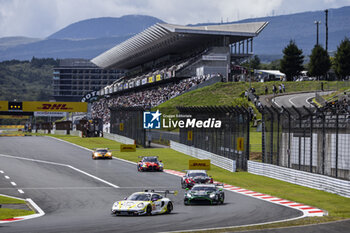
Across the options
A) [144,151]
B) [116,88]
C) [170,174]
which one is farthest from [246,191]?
[116,88]

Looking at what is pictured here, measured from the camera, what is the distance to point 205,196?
2497 cm

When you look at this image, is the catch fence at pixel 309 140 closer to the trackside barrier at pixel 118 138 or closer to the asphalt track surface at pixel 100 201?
the asphalt track surface at pixel 100 201

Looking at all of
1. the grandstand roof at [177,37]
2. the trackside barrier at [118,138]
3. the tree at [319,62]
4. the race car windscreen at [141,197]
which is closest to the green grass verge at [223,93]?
the trackside barrier at [118,138]

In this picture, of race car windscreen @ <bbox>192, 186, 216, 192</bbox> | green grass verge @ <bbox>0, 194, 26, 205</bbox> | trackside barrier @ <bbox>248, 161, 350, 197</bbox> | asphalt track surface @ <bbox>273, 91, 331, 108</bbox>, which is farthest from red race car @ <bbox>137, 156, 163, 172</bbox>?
asphalt track surface @ <bbox>273, 91, 331, 108</bbox>

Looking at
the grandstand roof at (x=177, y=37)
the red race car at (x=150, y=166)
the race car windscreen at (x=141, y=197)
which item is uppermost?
the grandstand roof at (x=177, y=37)

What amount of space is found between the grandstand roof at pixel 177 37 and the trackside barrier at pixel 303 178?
61261 mm

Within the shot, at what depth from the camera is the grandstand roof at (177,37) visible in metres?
104

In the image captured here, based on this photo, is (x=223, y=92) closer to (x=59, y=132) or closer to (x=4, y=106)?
(x=59, y=132)

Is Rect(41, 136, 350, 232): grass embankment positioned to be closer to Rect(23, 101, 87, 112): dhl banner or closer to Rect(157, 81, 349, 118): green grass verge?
Rect(157, 81, 349, 118): green grass verge

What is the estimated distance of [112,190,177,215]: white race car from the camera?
21359 mm

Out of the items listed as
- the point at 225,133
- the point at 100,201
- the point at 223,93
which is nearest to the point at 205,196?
the point at 100,201

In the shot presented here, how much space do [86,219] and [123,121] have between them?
A: 5948 centimetres

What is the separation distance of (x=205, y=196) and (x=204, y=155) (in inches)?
1008

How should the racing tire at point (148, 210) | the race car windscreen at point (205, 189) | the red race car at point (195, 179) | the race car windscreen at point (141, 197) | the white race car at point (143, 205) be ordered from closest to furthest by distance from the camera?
the white race car at point (143, 205), the racing tire at point (148, 210), the race car windscreen at point (141, 197), the race car windscreen at point (205, 189), the red race car at point (195, 179)
